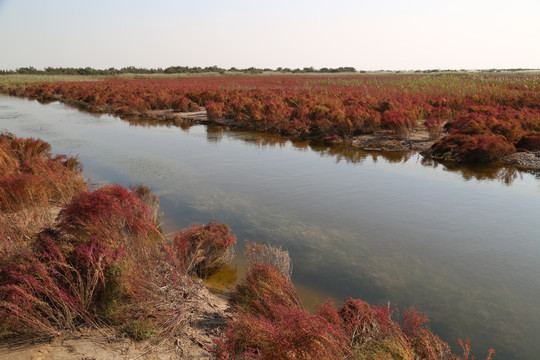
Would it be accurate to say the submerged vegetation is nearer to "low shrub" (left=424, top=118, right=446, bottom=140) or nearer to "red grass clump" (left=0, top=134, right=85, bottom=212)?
"red grass clump" (left=0, top=134, right=85, bottom=212)

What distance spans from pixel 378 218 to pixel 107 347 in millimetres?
5860

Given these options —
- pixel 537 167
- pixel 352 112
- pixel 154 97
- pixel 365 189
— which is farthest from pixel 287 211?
pixel 154 97

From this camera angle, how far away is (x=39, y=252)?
13.7 ft

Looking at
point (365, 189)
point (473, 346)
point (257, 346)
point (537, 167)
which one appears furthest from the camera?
point (537, 167)

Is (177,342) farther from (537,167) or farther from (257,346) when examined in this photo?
(537,167)

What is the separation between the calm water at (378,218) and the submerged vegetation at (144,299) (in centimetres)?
101

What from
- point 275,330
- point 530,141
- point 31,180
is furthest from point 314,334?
point 530,141

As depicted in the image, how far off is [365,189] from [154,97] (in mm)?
22732

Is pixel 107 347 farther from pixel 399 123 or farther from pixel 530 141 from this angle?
pixel 399 123

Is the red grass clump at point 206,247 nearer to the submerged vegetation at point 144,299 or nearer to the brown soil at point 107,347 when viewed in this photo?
the submerged vegetation at point 144,299

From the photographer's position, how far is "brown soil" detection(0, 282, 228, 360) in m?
3.46

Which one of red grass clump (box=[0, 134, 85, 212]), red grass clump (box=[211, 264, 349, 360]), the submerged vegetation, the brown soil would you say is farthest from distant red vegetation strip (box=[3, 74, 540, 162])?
the brown soil

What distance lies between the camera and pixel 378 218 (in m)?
7.98

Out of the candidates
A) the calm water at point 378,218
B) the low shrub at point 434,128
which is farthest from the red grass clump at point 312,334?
the low shrub at point 434,128
